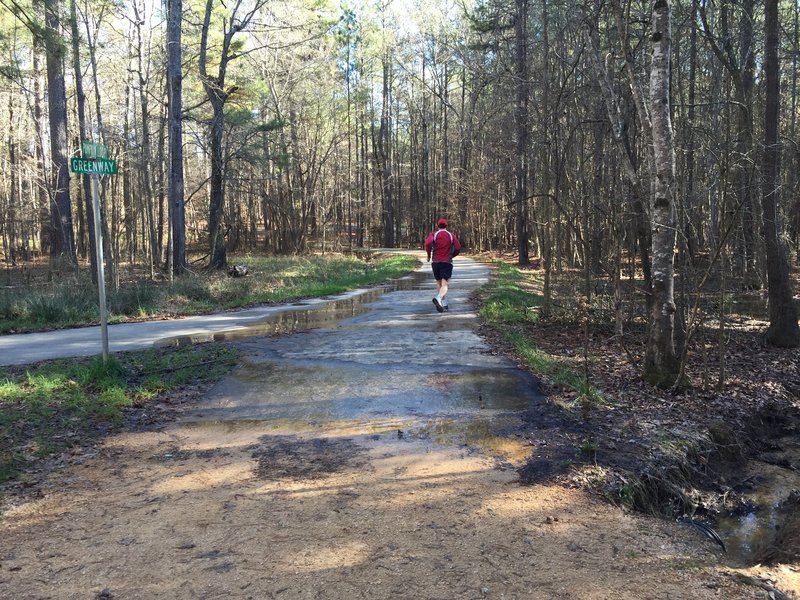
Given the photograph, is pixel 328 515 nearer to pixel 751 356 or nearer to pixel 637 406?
pixel 637 406

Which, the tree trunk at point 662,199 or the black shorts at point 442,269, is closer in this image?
the tree trunk at point 662,199

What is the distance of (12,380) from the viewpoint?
22.7 ft

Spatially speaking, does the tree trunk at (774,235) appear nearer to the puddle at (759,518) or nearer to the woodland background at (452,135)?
the woodland background at (452,135)

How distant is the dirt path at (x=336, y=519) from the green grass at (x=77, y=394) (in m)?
0.44

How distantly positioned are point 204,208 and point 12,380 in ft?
135

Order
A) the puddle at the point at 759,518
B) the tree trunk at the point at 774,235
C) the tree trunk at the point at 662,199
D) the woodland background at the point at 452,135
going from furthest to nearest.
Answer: the tree trunk at the point at 774,235, the woodland background at the point at 452,135, the tree trunk at the point at 662,199, the puddle at the point at 759,518

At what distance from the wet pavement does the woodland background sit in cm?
233

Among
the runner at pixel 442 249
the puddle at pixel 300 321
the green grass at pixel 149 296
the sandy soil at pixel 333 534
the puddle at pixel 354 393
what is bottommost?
the sandy soil at pixel 333 534

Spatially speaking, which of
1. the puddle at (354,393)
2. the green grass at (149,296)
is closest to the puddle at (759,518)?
Result: the puddle at (354,393)

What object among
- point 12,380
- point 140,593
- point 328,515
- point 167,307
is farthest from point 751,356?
point 167,307

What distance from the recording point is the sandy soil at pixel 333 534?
3170 millimetres

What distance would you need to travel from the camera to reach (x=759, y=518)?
4.69 meters

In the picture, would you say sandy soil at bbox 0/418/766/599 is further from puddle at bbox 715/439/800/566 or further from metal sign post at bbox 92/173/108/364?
metal sign post at bbox 92/173/108/364

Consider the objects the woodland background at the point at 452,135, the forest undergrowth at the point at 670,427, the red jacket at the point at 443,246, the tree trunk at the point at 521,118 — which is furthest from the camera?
the tree trunk at the point at 521,118
